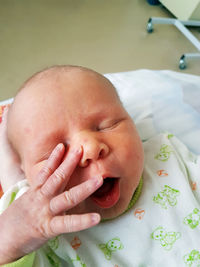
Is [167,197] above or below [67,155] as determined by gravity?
below

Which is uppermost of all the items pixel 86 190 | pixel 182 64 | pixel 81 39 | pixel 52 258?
pixel 86 190

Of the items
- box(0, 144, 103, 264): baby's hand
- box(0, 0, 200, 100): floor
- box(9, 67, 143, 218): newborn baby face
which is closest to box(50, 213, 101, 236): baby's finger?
box(0, 144, 103, 264): baby's hand

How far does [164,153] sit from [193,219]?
225 mm

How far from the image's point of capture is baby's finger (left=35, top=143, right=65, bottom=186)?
461 mm

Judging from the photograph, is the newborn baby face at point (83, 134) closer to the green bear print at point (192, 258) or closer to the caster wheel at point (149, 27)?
the green bear print at point (192, 258)

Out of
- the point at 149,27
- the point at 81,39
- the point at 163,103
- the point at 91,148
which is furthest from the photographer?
the point at 149,27

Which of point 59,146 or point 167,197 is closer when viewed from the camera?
point 59,146

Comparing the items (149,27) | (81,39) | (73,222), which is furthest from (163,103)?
(149,27)

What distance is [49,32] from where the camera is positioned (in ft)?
6.49

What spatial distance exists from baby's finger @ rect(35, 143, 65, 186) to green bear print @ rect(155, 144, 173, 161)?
415mm

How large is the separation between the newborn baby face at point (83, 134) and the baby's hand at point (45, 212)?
0.05m

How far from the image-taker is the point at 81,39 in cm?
199

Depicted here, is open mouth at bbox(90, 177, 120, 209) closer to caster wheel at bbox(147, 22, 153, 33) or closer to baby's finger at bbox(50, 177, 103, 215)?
baby's finger at bbox(50, 177, 103, 215)

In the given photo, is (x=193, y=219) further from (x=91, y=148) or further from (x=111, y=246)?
(x=91, y=148)
